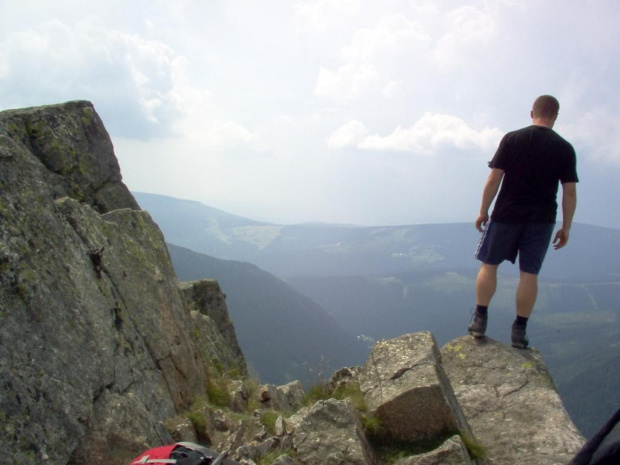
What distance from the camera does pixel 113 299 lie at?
23.4 feet

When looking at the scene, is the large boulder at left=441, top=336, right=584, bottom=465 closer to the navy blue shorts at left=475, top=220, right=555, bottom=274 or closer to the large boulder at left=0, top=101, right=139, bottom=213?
the navy blue shorts at left=475, top=220, right=555, bottom=274

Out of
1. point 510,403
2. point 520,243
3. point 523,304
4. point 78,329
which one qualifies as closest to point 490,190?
point 520,243

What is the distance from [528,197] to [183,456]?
7623 millimetres

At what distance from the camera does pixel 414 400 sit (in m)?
6.75

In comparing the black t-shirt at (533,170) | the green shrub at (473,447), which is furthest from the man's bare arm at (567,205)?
the green shrub at (473,447)

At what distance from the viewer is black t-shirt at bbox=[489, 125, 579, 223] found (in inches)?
339

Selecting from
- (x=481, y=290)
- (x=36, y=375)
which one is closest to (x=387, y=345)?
(x=481, y=290)

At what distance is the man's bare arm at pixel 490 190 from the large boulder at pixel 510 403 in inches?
109

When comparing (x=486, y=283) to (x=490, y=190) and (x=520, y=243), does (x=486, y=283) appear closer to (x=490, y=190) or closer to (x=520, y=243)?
(x=520, y=243)

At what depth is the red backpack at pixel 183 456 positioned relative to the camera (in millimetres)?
4324

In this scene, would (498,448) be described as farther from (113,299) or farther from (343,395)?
(113,299)

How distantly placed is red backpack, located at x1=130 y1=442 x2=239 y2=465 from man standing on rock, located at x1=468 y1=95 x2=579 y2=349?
6.78 metres

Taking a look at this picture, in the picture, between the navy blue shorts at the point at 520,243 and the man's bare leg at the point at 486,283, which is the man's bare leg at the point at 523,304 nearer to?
the navy blue shorts at the point at 520,243

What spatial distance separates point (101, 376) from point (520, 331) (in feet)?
26.4
